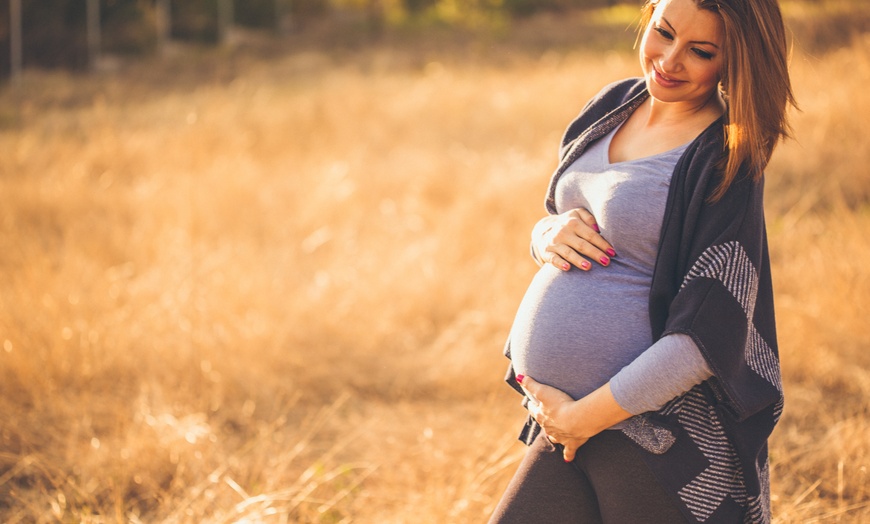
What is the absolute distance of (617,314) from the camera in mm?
1579

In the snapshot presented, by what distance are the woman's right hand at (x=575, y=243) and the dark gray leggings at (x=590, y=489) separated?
0.36m

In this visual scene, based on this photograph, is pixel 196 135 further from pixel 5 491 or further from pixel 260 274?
pixel 5 491

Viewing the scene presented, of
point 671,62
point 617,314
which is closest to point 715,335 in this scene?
point 617,314

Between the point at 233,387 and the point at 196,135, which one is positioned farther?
the point at 196,135

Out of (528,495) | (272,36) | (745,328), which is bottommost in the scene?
(272,36)

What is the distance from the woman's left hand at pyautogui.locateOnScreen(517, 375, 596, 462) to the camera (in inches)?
61.5

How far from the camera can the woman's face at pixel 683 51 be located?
1516mm

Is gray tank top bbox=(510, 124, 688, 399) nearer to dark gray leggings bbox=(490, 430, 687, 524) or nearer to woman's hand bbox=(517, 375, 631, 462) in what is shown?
woman's hand bbox=(517, 375, 631, 462)

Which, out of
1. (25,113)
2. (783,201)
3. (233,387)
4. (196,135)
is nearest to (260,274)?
(233,387)

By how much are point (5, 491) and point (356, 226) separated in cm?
318

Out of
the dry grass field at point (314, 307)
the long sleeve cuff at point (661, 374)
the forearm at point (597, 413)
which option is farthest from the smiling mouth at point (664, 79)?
the dry grass field at point (314, 307)

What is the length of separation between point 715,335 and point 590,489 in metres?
0.44

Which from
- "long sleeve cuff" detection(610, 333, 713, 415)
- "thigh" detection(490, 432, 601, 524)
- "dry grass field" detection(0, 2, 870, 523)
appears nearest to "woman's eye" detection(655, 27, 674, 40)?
"long sleeve cuff" detection(610, 333, 713, 415)

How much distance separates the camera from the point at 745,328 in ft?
4.77
